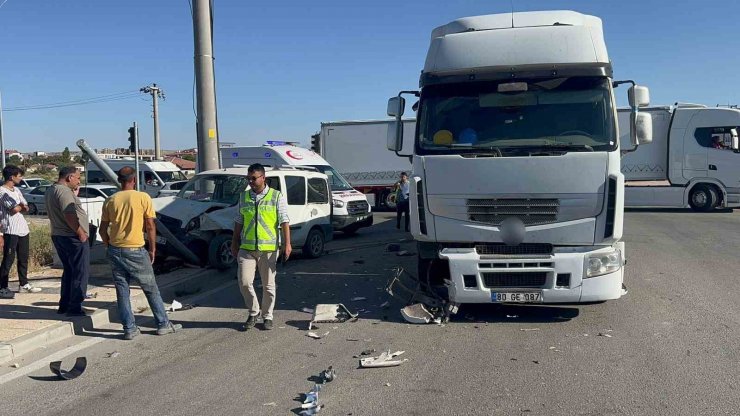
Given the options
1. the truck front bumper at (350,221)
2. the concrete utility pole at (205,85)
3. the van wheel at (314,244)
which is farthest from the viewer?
the truck front bumper at (350,221)

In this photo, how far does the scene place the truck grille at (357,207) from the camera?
16.0 meters

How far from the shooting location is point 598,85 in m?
6.82

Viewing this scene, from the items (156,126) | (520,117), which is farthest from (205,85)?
(156,126)

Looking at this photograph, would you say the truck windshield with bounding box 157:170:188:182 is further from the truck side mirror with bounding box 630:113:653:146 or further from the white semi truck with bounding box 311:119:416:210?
the truck side mirror with bounding box 630:113:653:146

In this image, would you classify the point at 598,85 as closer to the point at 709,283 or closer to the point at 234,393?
the point at 709,283

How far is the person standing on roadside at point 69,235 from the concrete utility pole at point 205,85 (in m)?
5.36

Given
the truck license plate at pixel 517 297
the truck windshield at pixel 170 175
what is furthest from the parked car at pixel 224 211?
the truck windshield at pixel 170 175

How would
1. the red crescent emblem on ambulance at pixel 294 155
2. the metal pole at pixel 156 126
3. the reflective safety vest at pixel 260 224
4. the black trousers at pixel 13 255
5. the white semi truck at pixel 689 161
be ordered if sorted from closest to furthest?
the reflective safety vest at pixel 260 224
the black trousers at pixel 13 255
the red crescent emblem on ambulance at pixel 294 155
the white semi truck at pixel 689 161
the metal pole at pixel 156 126

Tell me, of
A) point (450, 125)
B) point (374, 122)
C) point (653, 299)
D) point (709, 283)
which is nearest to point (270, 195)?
point (450, 125)

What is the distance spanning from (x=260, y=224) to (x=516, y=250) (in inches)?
110

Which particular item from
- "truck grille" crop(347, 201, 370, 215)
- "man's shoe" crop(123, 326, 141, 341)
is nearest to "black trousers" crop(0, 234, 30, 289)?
"man's shoe" crop(123, 326, 141, 341)

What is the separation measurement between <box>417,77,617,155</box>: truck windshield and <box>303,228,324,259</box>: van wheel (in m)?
5.35

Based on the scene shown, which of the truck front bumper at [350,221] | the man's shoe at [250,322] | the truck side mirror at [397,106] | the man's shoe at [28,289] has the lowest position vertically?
the truck front bumper at [350,221]

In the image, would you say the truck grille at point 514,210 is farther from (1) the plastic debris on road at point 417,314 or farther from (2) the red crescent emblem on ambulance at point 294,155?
(2) the red crescent emblem on ambulance at point 294,155
